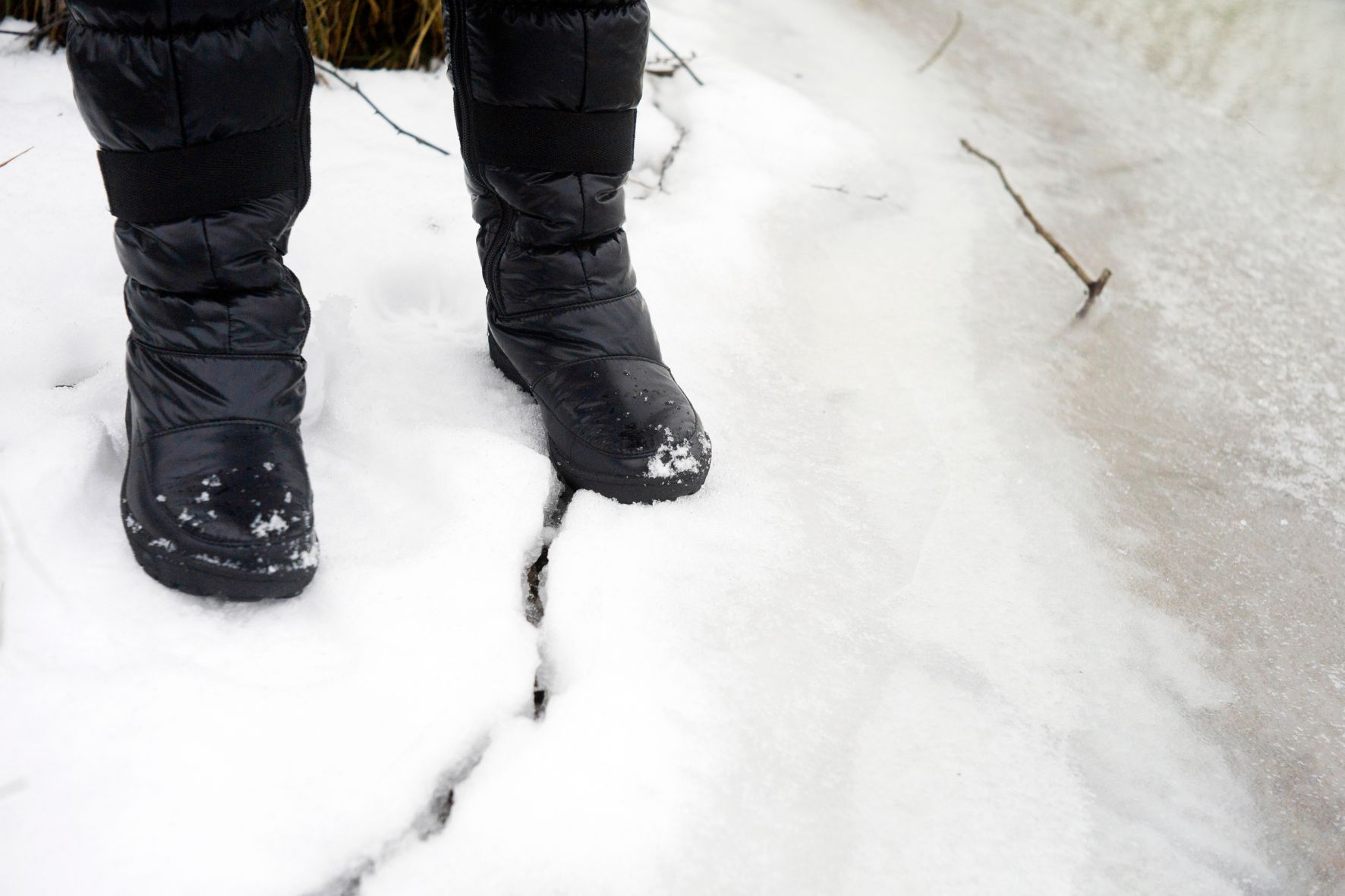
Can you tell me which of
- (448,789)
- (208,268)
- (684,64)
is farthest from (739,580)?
(684,64)

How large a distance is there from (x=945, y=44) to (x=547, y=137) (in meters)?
1.75

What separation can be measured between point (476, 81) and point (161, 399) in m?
0.49

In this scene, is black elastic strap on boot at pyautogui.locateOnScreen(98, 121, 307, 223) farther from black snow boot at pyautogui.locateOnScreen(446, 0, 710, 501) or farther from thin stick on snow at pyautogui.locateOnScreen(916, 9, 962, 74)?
thin stick on snow at pyautogui.locateOnScreen(916, 9, 962, 74)

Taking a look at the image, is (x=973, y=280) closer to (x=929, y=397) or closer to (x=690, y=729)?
(x=929, y=397)

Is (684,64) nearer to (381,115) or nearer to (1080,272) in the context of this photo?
(381,115)

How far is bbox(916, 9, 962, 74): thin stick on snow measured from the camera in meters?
2.36

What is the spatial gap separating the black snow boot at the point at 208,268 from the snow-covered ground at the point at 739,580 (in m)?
0.06

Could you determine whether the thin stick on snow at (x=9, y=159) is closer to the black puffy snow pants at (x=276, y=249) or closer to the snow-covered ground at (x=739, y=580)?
the snow-covered ground at (x=739, y=580)

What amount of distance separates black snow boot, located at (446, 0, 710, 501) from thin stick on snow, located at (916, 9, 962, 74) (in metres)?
1.46

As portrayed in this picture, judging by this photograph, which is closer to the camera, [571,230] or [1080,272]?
[571,230]

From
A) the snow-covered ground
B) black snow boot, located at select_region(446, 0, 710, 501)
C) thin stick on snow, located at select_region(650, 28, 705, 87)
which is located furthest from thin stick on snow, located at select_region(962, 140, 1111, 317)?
black snow boot, located at select_region(446, 0, 710, 501)

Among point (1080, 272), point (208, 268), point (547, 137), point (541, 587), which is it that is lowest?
point (541, 587)

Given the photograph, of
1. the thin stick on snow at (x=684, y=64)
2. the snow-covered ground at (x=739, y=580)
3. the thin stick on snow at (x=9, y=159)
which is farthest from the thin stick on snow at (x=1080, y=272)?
the thin stick on snow at (x=9, y=159)

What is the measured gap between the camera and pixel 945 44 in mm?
2475
